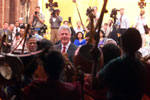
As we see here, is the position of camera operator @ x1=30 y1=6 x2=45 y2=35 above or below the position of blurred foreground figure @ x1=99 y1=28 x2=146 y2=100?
below

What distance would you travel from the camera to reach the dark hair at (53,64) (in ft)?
13.7

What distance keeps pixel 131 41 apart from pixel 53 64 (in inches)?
31.1

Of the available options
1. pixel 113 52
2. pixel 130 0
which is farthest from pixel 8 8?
pixel 113 52

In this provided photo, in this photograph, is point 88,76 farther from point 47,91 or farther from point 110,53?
point 47,91

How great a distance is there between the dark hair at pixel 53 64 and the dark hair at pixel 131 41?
63cm

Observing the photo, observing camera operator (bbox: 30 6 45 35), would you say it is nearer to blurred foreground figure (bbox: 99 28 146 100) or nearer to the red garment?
blurred foreground figure (bbox: 99 28 146 100)

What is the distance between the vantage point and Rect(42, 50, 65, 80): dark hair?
13.7 ft

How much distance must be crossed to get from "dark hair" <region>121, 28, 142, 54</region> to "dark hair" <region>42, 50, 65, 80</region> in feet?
2.07

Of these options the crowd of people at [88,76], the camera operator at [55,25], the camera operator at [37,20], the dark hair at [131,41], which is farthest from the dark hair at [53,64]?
the camera operator at [55,25]

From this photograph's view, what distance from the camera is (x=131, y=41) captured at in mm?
4445

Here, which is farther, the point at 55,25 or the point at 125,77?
the point at 55,25

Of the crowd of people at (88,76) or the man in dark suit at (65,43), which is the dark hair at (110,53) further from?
the man in dark suit at (65,43)

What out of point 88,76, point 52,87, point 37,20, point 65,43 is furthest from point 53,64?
point 37,20

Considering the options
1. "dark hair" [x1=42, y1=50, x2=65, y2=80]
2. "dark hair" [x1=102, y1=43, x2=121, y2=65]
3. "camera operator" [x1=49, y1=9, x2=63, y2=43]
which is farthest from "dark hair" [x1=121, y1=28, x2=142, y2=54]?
"camera operator" [x1=49, y1=9, x2=63, y2=43]
